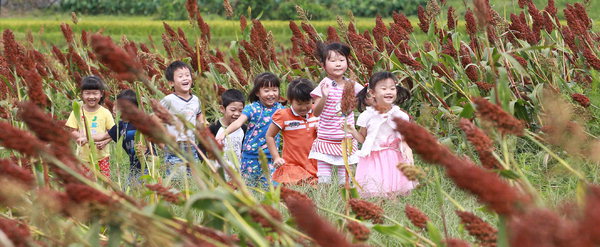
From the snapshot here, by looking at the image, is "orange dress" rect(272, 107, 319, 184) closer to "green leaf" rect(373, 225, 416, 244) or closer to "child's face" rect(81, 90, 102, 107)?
"child's face" rect(81, 90, 102, 107)

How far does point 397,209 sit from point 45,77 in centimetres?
377

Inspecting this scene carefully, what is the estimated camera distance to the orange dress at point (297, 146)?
4.79 metres

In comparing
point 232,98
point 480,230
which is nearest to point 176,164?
point 480,230

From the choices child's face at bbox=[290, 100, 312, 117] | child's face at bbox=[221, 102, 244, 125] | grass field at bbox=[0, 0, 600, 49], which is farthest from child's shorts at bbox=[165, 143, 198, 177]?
grass field at bbox=[0, 0, 600, 49]

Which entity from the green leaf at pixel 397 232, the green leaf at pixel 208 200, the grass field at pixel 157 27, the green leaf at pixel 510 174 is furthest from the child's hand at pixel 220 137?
the grass field at pixel 157 27

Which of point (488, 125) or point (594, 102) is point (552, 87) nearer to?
point (594, 102)

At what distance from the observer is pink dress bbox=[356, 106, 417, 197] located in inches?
168

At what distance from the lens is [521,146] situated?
180 inches

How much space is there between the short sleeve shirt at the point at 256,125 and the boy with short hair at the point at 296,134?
17 cm

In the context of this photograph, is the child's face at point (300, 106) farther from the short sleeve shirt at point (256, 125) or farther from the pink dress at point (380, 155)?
the pink dress at point (380, 155)

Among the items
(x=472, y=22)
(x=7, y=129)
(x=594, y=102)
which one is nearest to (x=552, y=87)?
(x=594, y=102)

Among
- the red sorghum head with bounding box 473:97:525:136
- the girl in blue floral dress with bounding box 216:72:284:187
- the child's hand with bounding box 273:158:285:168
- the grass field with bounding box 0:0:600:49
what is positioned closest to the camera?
the red sorghum head with bounding box 473:97:525:136

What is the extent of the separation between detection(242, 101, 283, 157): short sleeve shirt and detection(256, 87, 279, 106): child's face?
0.04 meters

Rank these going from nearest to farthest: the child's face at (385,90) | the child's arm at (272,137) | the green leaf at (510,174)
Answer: the green leaf at (510,174) < the child's face at (385,90) < the child's arm at (272,137)
